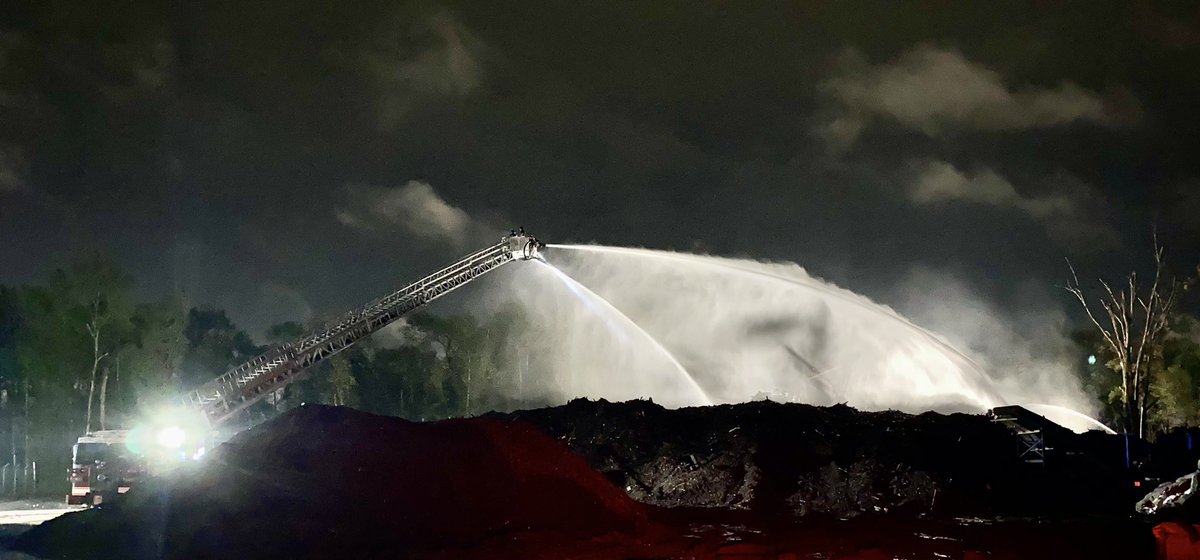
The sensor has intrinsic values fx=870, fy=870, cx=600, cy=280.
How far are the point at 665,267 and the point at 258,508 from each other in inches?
753

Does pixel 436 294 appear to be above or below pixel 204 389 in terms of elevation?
above

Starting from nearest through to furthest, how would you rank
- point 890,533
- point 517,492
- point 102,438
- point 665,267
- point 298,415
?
point 890,533 < point 517,492 < point 298,415 < point 102,438 < point 665,267

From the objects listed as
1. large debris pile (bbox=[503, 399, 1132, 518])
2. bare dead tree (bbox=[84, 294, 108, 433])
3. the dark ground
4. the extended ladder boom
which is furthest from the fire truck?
bare dead tree (bbox=[84, 294, 108, 433])

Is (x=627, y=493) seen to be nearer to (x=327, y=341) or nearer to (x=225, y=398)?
(x=327, y=341)

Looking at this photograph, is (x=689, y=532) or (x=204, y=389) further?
(x=204, y=389)

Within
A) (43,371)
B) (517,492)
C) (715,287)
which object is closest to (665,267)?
(715,287)

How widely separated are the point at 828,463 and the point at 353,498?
12.3m

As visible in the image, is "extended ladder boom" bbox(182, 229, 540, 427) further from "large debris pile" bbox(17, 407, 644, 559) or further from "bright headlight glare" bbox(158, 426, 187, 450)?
"large debris pile" bbox(17, 407, 644, 559)

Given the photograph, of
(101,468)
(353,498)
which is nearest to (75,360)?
(101,468)

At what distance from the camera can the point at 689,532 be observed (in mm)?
19219

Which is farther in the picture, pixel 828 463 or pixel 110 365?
pixel 110 365

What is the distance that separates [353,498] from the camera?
67.8ft

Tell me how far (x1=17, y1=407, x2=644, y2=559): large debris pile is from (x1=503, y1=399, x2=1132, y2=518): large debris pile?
1931 millimetres

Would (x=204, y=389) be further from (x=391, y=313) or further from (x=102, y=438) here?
(x=391, y=313)
